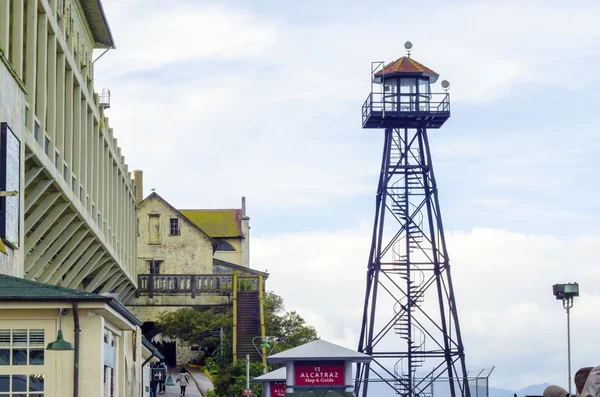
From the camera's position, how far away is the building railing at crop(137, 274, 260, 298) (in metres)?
67.6

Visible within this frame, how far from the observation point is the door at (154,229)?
258ft

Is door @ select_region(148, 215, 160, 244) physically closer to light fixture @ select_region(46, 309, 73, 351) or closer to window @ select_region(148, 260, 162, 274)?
window @ select_region(148, 260, 162, 274)

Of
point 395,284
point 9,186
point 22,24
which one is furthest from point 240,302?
point 9,186

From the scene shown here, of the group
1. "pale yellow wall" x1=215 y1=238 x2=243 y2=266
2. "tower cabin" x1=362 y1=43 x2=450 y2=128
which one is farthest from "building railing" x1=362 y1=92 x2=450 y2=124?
"pale yellow wall" x1=215 y1=238 x2=243 y2=266

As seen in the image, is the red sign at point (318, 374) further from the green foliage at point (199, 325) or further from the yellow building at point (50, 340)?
the green foliage at point (199, 325)

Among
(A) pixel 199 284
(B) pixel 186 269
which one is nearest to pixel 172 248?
(B) pixel 186 269

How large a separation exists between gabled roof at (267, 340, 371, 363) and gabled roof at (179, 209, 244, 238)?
225 ft

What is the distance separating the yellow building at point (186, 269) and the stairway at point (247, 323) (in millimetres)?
51

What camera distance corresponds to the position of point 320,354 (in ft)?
77.5

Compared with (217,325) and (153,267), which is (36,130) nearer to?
(217,325)

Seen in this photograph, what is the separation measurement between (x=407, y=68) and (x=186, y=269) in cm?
2522

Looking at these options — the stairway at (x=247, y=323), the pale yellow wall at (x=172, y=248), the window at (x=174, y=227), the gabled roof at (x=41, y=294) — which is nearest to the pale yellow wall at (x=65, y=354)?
the gabled roof at (x=41, y=294)

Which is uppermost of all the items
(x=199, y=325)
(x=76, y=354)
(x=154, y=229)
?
(x=154, y=229)

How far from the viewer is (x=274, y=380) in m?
31.0
